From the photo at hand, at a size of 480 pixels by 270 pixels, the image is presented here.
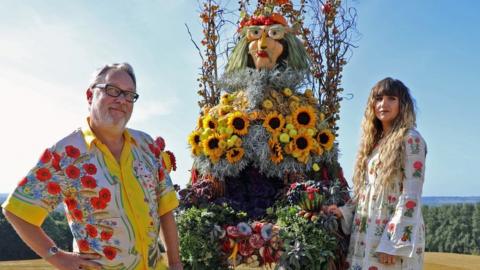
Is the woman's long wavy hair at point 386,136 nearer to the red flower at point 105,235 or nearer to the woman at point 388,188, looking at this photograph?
the woman at point 388,188

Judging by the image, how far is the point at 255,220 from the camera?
4117 millimetres

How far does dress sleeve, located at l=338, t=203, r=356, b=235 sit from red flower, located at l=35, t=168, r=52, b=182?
2141 mm

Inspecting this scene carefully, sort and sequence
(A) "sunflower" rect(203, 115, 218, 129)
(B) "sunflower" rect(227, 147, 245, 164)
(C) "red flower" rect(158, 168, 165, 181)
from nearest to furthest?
(C) "red flower" rect(158, 168, 165, 181), (B) "sunflower" rect(227, 147, 245, 164), (A) "sunflower" rect(203, 115, 218, 129)

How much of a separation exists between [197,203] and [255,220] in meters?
0.55

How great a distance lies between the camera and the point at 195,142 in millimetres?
4660

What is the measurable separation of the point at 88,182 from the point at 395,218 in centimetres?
193

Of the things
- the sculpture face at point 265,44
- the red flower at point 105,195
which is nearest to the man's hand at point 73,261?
the red flower at point 105,195

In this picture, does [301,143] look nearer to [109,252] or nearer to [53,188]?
[109,252]

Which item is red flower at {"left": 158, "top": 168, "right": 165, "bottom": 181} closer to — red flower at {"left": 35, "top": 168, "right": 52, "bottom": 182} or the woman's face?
red flower at {"left": 35, "top": 168, "right": 52, "bottom": 182}

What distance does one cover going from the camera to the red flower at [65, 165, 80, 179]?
2.29 meters

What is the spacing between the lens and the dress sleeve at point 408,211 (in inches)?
118

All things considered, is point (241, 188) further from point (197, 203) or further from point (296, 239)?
point (296, 239)

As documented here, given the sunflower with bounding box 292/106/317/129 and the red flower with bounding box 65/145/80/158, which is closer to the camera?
the red flower with bounding box 65/145/80/158

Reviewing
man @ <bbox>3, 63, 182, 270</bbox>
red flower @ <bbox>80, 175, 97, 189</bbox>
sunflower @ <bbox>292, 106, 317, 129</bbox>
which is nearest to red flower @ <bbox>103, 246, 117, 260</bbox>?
man @ <bbox>3, 63, 182, 270</bbox>
